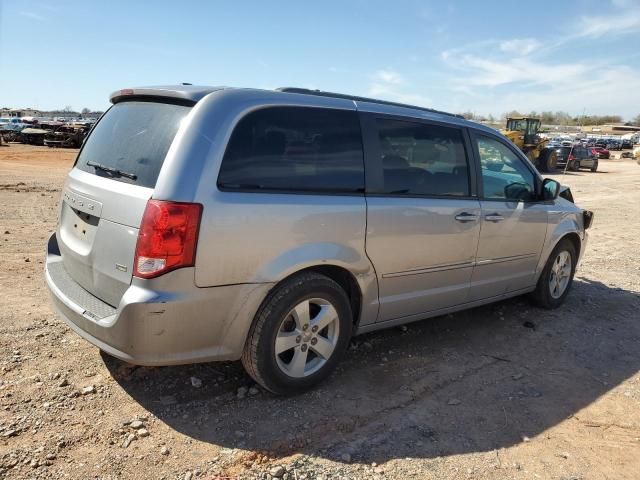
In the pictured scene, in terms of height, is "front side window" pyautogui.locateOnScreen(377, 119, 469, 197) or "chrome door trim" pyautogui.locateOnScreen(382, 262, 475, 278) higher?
"front side window" pyautogui.locateOnScreen(377, 119, 469, 197)

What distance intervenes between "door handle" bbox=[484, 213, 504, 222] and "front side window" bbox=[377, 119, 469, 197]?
315 mm

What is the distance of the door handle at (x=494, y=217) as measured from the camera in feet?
14.3

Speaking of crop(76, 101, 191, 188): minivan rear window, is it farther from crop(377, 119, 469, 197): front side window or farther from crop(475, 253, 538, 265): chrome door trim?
crop(475, 253, 538, 265): chrome door trim

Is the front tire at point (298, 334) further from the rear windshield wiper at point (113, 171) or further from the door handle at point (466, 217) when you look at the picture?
the door handle at point (466, 217)

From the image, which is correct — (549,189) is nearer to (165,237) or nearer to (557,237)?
(557,237)

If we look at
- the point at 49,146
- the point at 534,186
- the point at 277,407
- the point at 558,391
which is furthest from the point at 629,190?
the point at 49,146

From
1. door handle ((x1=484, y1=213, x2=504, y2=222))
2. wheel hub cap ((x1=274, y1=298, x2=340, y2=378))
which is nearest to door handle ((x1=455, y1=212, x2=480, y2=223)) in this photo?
door handle ((x1=484, y1=213, x2=504, y2=222))

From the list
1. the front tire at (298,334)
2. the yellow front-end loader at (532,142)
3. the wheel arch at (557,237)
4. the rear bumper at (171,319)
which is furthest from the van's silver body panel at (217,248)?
the yellow front-end loader at (532,142)

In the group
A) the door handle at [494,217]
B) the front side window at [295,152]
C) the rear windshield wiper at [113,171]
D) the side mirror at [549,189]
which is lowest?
the door handle at [494,217]

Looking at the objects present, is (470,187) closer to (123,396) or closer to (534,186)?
(534,186)

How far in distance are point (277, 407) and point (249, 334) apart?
52 cm

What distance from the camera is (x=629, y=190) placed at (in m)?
21.1

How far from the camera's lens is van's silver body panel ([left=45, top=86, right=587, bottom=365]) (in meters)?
2.81

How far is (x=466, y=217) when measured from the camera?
4.16 m
